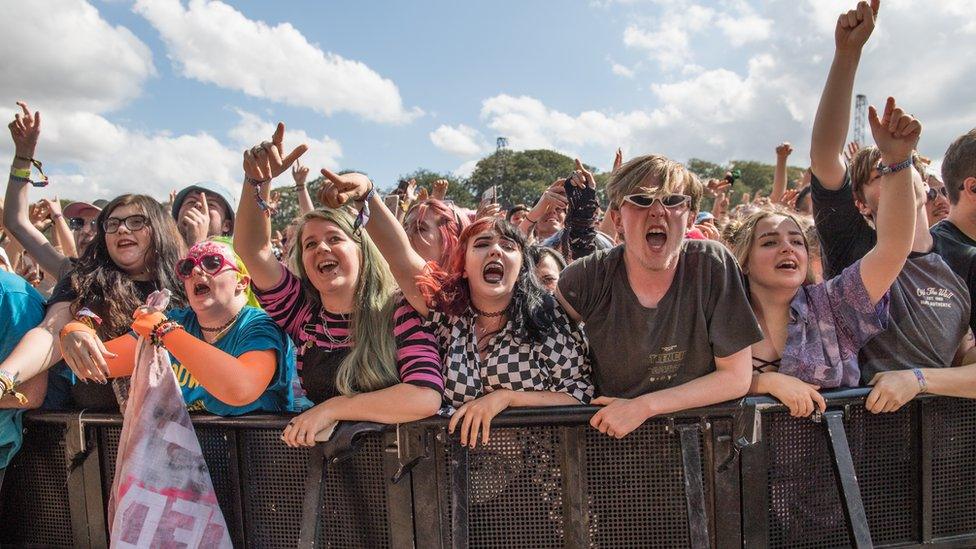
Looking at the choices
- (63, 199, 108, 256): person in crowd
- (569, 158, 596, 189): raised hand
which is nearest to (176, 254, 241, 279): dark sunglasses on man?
(569, 158, 596, 189): raised hand

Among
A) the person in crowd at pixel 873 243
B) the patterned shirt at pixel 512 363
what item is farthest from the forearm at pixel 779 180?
the patterned shirt at pixel 512 363

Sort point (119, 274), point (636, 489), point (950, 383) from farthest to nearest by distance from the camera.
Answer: point (119, 274), point (950, 383), point (636, 489)

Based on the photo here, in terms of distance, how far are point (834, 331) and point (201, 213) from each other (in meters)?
3.86

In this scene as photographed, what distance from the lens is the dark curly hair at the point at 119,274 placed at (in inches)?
111

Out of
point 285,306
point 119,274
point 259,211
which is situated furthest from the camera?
point 119,274

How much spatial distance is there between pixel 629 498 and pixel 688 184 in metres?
1.26

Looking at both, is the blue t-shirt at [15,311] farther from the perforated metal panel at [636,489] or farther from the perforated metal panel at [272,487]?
the perforated metal panel at [636,489]

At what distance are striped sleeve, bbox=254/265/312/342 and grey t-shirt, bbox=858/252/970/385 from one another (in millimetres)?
2370

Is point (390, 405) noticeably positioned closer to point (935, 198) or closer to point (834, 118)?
point (834, 118)

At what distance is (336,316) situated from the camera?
2541 millimetres

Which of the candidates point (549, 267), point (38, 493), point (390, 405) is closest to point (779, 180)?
point (549, 267)

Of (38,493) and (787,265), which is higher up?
(787,265)

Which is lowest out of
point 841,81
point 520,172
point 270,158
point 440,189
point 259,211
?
point 259,211

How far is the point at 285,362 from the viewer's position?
2658 millimetres
